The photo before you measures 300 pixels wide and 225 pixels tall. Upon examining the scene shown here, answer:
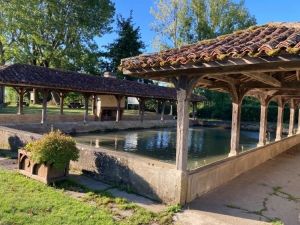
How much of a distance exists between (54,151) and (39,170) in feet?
1.94

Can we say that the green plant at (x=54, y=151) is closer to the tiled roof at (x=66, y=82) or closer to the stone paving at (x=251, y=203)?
the stone paving at (x=251, y=203)

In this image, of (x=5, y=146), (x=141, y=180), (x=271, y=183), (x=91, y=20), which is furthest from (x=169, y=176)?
(x=91, y=20)

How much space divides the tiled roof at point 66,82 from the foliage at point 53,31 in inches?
329

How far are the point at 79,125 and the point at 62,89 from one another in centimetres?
286

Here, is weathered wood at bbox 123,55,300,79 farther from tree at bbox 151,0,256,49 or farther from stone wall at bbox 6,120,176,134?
tree at bbox 151,0,256,49

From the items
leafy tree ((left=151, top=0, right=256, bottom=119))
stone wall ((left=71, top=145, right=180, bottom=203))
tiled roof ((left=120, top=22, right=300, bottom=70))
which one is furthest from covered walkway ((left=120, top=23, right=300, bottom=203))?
leafy tree ((left=151, top=0, right=256, bottom=119))

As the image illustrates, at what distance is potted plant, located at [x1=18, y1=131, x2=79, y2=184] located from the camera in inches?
234

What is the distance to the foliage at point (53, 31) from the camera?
89.9 feet

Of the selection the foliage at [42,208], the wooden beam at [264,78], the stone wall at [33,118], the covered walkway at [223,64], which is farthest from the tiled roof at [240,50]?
the stone wall at [33,118]

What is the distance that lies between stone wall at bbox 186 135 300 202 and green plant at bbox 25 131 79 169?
8.19 ft

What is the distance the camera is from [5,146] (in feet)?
31.3

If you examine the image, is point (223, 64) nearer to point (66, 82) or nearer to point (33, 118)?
point (66, 82)

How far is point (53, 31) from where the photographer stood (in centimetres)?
2922

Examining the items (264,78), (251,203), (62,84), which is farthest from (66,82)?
(251,203)
